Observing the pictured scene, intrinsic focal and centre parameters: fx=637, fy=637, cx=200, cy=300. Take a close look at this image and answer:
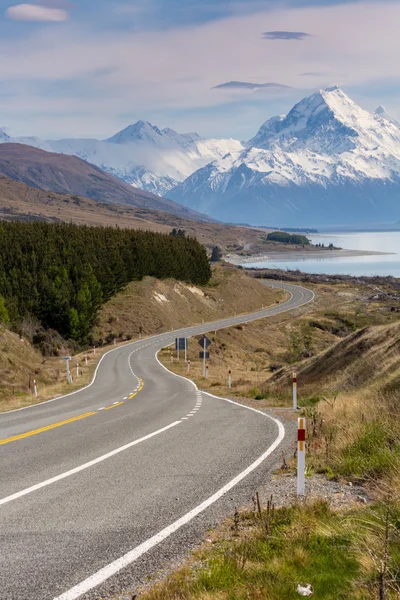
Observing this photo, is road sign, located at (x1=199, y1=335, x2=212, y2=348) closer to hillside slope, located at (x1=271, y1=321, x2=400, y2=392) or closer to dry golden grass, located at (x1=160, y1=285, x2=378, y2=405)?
dry golden grass, located at (x1=160, y1=285, x2=378, y2=405)

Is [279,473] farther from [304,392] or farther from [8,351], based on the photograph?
[8,351]

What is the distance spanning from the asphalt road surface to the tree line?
3191cm

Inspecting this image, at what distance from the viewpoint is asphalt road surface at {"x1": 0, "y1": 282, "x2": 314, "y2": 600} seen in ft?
20.5

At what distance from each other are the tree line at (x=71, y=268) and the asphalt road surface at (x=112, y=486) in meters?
31.9

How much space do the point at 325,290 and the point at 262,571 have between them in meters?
117

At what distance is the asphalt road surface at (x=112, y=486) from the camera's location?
246 inches

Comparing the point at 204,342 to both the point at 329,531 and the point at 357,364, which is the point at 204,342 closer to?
the point at 357,364

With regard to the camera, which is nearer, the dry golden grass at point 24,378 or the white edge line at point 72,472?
the white edge line at point 72,472

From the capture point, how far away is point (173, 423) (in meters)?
16.5

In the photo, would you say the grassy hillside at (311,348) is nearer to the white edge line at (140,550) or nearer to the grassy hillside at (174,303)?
the white edge line at (140,550)

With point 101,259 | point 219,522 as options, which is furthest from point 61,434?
point 101,259

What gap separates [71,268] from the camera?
66.6m

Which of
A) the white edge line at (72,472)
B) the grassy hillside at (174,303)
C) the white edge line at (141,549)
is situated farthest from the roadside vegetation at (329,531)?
the grassy hillside at (174,303)

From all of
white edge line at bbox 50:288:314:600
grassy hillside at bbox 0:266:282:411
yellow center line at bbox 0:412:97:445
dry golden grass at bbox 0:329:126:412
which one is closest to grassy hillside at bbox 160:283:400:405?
dry golden grass at bbox 0:329:126:412
